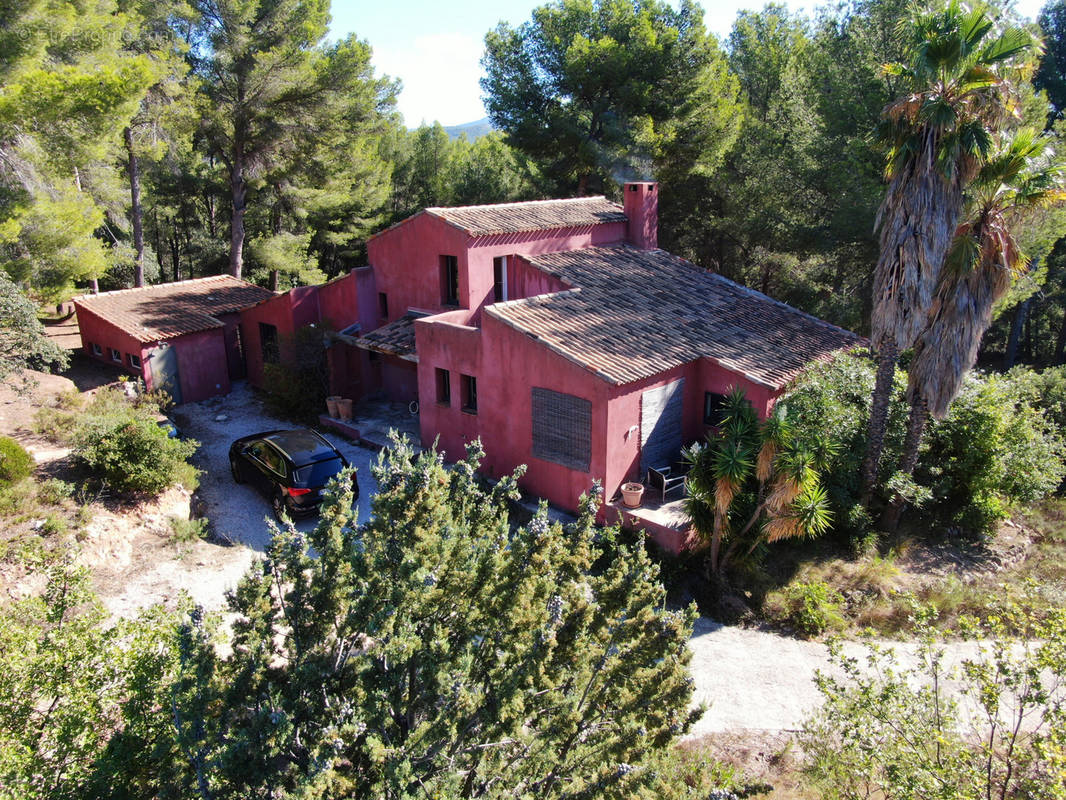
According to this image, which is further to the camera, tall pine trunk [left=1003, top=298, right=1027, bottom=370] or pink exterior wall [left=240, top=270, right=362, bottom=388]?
tall pine trunk [left=1003, top=298, right=1027, bottom=370]

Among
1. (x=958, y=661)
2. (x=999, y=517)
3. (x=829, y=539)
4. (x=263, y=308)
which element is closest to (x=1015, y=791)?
(x=958, y=661)

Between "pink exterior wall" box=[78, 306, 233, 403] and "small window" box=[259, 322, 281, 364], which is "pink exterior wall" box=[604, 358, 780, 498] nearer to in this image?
"small window" box=[259, 322, 281, 364]

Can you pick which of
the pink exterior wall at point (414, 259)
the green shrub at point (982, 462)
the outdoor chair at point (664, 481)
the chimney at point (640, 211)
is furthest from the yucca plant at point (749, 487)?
the chimney at point (640, 211)

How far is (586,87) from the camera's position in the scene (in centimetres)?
2788

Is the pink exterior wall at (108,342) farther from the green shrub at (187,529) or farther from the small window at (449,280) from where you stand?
the small window at (449,280)

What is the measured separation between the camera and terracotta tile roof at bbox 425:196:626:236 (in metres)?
19.5

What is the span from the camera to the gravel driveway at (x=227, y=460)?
1572cm

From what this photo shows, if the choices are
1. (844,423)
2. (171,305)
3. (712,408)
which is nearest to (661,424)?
(712,408)

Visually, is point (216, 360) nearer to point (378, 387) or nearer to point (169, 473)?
point (378, 387)

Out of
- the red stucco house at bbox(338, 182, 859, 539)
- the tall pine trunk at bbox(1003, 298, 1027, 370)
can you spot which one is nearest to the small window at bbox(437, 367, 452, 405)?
the red stucco house at bbox(338, 182, 859, 539)

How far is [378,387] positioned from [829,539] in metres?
14.0

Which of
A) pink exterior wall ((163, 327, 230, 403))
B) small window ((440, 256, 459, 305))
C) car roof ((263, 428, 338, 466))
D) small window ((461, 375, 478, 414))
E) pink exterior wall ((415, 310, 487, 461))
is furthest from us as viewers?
pink exterior wall ((163, 327, 230, 403))

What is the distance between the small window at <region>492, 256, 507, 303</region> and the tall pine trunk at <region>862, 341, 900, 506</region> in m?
9.75

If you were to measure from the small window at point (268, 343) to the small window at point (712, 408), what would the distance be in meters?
13.6
